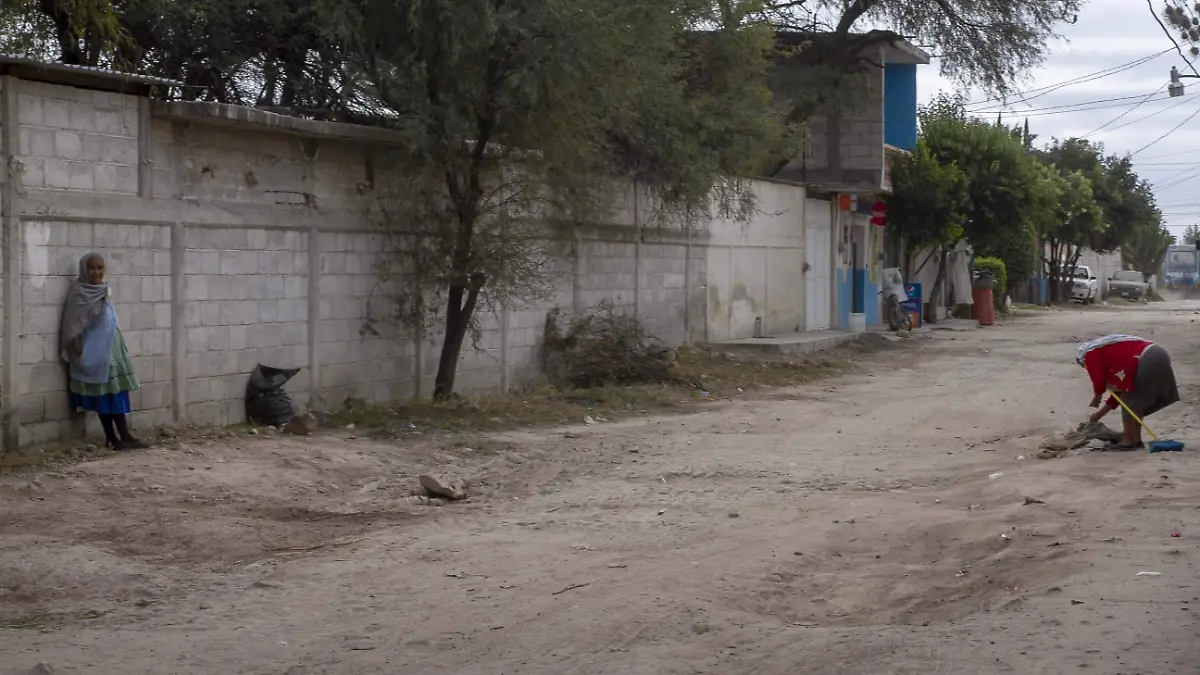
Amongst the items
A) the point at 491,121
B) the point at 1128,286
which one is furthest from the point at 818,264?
the point at 1128,286

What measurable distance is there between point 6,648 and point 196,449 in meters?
4.79

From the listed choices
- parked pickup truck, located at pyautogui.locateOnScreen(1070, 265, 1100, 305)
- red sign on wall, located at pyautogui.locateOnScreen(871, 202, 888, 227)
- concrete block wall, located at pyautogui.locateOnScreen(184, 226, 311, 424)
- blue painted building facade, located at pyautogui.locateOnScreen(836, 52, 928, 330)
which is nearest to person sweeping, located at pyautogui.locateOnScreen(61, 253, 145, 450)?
concrete block wall, located at pyautogui.locateOnScreen(184, 226, 311, 424)

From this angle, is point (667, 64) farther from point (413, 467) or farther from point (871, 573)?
point (871, 573)

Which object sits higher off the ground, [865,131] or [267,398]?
[865,131]

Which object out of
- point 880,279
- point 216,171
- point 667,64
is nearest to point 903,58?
point 880,279

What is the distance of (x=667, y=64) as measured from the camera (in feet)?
52.9

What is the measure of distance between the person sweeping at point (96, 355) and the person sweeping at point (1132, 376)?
792 cm

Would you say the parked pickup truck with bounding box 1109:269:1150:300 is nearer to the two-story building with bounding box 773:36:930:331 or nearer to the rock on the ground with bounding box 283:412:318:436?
the two-story building with bounding box 773:36:930:331

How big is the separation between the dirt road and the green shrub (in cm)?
3087

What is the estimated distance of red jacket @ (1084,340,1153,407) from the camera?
11406 mm

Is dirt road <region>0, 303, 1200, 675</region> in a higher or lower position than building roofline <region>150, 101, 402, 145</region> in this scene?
lower

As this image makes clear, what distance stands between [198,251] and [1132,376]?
8.15 meters

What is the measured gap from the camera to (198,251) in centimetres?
1218

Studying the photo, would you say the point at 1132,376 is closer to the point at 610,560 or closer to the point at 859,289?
the point at 610,560
